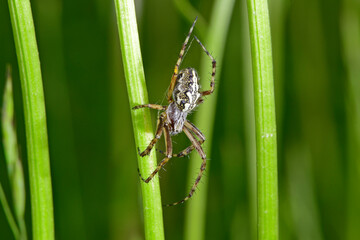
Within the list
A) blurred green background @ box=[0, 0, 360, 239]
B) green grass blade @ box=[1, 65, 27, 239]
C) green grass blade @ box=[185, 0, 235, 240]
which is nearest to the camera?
green grass blade @ box=[1, 65, 27, 239]

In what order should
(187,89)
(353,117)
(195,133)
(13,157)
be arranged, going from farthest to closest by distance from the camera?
(353,117)
(195,133)
(187,89)
(13,157)

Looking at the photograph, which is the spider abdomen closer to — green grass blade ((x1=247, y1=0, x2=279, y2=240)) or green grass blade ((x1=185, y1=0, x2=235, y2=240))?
green grass blade ((x1=185, y1=0, x2=235, y2=240))

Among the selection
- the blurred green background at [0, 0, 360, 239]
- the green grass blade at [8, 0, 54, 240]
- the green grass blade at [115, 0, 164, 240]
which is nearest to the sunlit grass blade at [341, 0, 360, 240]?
the blurred green background at [0, 0, 360, 239]

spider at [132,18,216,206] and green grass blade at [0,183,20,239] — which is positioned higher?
spider at [132,18,216,206]

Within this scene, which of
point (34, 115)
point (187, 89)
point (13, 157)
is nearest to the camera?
point (34, 115)

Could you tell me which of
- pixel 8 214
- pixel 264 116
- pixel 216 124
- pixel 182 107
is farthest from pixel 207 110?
pixel 216 124

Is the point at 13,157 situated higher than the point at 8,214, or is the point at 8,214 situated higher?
the point at 13,157

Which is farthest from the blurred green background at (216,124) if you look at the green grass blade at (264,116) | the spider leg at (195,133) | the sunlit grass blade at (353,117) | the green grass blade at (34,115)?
the green grass blade at (34,115)

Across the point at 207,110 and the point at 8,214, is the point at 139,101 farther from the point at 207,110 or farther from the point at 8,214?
the point at 207,110
